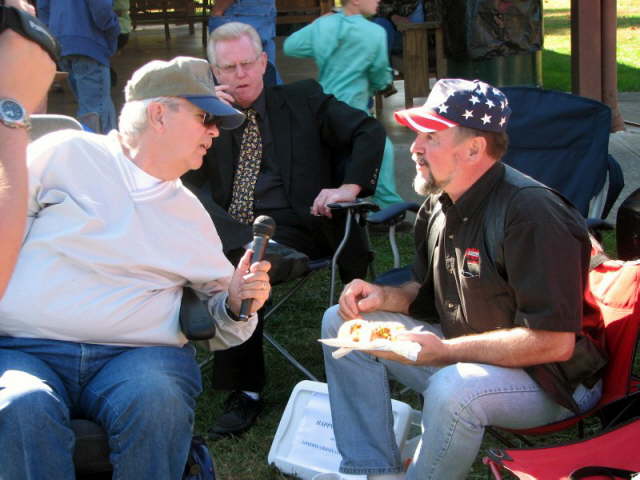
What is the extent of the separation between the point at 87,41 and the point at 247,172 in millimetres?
2461

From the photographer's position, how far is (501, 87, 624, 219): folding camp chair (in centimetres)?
421

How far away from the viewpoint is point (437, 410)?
8.70ft

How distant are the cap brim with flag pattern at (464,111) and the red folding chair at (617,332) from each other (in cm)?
60

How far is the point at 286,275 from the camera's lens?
12.4ft

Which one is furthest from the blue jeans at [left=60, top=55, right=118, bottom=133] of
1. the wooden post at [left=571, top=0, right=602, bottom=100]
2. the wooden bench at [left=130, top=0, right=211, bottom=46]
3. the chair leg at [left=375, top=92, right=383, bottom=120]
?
the wooden bench at [left=130, top=0, right=211, bottom=46]

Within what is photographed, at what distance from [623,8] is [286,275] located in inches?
734

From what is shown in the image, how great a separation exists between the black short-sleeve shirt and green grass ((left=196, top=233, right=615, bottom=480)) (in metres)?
0.79

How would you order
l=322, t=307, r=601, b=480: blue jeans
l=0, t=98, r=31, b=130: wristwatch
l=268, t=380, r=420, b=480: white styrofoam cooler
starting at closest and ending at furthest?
l=0, t=98, r=31, b=130: wristwatch
l=322, t=307, r=601, b=480: blue jeans
l=268, t=380, r=420, b=480: white styrofoam cooler

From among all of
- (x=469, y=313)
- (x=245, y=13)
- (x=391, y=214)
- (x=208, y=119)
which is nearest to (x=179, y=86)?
(x=208, y=119)

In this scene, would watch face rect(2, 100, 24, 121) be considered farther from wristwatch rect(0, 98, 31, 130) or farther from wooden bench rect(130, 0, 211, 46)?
wooden bench rect(130, 0, 211, 46)

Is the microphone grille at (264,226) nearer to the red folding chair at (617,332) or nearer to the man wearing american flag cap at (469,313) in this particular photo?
the man wearing american flag cap at (469,313)

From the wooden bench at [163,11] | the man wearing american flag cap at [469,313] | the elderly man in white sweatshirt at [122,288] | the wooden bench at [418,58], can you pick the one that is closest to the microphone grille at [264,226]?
the elderly man in white sweatshirt at [122,288]

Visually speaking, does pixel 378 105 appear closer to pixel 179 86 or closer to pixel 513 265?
pixel 179 86

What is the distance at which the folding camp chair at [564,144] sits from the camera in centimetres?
421
